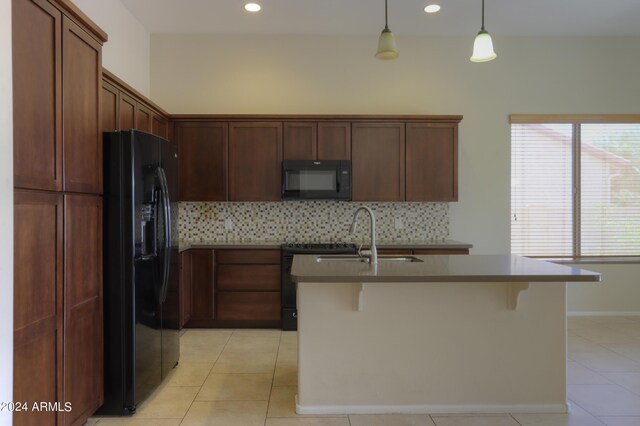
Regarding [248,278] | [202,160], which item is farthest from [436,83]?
[248,278]

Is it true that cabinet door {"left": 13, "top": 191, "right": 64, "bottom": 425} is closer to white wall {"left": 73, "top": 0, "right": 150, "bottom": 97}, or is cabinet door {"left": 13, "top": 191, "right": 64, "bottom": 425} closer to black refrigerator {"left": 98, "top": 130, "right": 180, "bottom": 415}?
black refrigerator {"left": 98, "top": 130, "right": 180, "bottom": 415}

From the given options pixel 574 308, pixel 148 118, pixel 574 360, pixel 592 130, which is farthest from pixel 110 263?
pixel 592 130

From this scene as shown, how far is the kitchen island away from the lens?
2432 millimetres

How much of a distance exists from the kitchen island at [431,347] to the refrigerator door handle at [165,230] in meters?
1.01

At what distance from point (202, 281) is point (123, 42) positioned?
242 cm

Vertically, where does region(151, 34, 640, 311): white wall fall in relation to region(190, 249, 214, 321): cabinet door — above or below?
above

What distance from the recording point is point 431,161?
4.39 meters

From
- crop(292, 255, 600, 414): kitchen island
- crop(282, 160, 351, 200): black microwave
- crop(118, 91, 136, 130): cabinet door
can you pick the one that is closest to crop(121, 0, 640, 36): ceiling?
crop(118, 91, 136, 130): cabinet door

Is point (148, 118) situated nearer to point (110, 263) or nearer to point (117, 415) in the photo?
point (110, 263)

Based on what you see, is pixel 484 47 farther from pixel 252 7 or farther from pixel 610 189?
pixel 610 189

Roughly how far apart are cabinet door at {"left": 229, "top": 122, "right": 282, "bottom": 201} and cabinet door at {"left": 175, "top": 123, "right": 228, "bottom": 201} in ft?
0.31

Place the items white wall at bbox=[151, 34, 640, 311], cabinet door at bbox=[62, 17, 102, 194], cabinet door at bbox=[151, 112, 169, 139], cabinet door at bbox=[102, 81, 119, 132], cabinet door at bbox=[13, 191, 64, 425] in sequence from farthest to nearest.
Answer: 1. white wall at bbox=[151, 34, 640, 311]
2. cabinet door at bbox=[151, 112, 169, 139]
3. cabinet door at bbox=[102, 81, 119, 132]
4. cabinet door at bbox=[62, 17, 102, 194]
5. cabinet door at bbox=[13, 191, 64, 425]

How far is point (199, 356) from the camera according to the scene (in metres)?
3.43

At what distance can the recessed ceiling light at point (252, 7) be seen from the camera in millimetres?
3891
